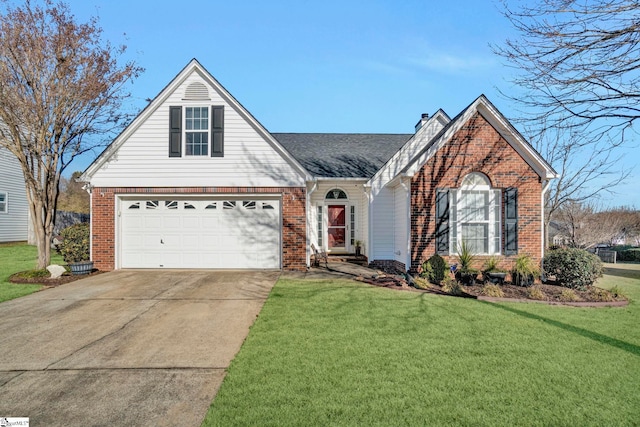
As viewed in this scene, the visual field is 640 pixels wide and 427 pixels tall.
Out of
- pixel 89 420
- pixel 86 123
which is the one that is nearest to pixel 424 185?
pixel 89 420

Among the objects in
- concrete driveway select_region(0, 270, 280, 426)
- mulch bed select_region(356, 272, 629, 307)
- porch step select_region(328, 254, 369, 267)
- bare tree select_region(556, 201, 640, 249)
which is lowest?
concrete driveway select_region(0, 270, 280, 426)

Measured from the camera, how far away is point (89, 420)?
11.9 feet

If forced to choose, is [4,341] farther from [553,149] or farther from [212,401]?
[553,149]

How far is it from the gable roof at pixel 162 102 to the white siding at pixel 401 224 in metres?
3.33

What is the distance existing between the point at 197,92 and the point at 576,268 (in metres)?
12.8

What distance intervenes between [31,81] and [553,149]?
21.0 metres

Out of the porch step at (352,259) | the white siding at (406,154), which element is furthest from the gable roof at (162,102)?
the porch step at (352,259)

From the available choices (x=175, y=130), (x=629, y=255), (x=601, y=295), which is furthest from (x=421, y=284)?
(x=629, y=255)

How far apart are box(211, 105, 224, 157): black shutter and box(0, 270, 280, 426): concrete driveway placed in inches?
194

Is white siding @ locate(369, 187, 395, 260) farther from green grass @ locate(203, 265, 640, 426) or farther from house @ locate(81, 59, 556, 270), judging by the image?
green grass @ locate(203, 265, 640, 426)

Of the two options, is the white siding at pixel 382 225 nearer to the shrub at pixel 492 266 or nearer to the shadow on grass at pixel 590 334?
the shrub at pixel 492 266

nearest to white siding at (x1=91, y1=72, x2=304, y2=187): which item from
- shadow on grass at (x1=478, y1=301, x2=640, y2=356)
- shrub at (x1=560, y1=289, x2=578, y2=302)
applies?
shadow on grass at (x1=478, y1=301, x2=640, y2=356)

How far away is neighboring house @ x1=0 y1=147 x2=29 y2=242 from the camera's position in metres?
22.9

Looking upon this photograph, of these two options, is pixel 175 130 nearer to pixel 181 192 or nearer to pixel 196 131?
pixel 196 131
